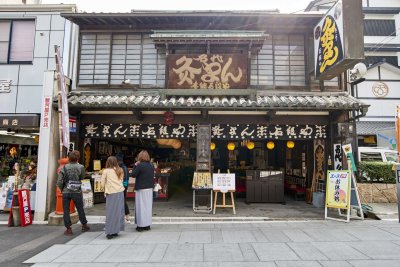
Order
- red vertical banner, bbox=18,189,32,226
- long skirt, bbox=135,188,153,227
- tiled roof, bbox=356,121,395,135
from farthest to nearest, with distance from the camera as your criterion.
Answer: tiled roof, bbox=356,121,395,135 → red vertical banner, bbox=18,189,32,226 → long skirt, bbox=135,188,153,227

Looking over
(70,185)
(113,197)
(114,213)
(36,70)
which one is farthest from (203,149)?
(36,70)

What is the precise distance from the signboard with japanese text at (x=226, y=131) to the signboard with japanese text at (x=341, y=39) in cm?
235

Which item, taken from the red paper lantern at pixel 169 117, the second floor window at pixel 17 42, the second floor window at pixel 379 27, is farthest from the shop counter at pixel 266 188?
the second floor window at pixel 379 27

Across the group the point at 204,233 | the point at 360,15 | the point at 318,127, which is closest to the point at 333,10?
the point at 360,15

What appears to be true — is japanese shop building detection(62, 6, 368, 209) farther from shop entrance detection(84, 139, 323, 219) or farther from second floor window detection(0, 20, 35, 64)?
second floor window detection(0, 20, 35, 64)

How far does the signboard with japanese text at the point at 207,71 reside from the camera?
10859 millimetres

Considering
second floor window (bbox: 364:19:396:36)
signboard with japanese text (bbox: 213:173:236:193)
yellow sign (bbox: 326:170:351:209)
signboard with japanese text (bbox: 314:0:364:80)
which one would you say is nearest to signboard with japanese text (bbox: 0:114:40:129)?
signboard with japanese text (bbox: 213:173:236:193)

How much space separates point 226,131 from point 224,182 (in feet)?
6.91

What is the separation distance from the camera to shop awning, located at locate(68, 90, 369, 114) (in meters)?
9.37

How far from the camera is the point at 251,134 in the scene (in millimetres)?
10820

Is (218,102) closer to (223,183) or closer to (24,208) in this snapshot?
(223,183)

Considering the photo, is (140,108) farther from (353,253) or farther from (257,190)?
(353,253)

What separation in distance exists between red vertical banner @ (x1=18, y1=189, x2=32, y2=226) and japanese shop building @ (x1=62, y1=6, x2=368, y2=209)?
294 cm

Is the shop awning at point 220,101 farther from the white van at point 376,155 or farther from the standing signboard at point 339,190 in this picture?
the white van at point 376,155
